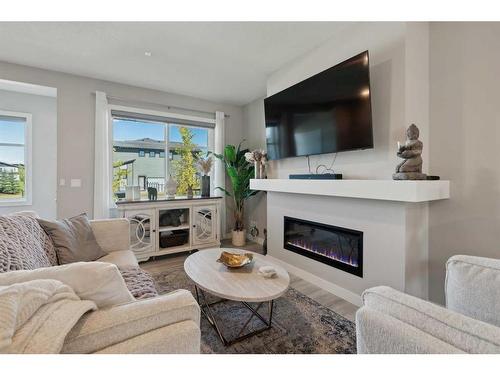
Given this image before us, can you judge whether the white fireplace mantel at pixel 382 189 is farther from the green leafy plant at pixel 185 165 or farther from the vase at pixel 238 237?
the green leafy plant at pixel 185 165

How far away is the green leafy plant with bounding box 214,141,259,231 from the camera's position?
153 inches

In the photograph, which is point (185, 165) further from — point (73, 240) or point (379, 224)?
point (379, 224)

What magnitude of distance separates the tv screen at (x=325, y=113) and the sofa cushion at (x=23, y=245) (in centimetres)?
223

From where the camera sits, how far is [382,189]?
1.74 meters

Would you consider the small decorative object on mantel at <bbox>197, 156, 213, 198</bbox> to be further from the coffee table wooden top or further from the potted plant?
the coffee table wooden top

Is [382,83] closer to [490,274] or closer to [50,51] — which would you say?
[490,274]

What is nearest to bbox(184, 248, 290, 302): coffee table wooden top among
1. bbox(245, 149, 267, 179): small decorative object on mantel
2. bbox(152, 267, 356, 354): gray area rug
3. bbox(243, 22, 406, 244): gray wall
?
bbox(152, 267, 356, 354): gray area rug

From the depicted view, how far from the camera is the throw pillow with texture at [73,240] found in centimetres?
165

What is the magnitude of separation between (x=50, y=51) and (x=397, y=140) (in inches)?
135

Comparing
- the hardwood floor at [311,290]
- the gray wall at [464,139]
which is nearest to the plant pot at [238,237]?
the hardwood floor at [311,290]

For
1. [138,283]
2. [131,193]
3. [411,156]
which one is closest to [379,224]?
[411,156]
